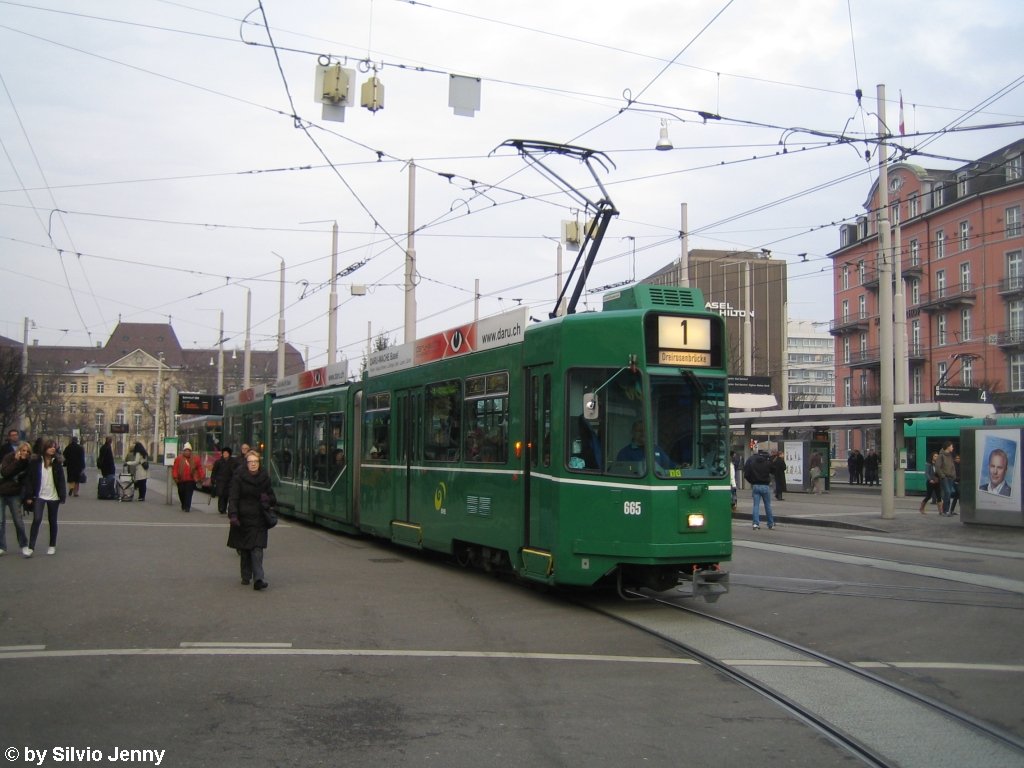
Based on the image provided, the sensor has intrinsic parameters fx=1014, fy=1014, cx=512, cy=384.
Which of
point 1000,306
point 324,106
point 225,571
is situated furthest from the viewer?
point 1000,306

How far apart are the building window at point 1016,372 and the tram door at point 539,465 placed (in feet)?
167

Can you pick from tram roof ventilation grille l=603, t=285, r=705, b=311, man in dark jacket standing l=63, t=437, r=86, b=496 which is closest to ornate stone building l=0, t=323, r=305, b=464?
A: man in dark jacket standing l=63, t=437, r=86, b=496

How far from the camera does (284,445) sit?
23.1 metres

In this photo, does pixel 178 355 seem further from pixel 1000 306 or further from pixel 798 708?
pixel 798 708

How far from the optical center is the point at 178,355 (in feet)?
431

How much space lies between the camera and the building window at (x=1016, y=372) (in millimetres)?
54656

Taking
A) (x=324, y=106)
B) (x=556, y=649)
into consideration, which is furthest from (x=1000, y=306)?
(x=556, y=649)

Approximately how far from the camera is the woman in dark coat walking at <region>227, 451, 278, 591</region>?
11.7 metres

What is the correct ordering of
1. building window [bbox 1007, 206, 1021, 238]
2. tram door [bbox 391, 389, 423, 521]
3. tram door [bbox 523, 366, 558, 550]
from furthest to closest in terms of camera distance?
building window [bbox 1007, 206, 1021, 238]
tram door [bbox 391, 389, 423, 521]
tram door [bbox 523, 366, 558, 550]

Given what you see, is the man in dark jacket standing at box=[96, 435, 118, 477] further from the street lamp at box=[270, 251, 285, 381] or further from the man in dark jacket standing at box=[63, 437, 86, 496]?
the street lamp at box=[270, 251, 285, 381]

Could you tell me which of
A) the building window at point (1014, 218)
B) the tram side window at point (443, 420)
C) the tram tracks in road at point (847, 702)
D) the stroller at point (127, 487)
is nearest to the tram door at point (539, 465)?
the tram tracks in road at point (847, 702)

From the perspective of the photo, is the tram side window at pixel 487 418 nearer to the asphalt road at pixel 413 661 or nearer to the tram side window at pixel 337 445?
the asphalt road at pixel 413 661

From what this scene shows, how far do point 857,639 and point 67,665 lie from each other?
6.77 metres

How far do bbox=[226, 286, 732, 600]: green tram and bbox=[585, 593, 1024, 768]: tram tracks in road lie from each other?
2.73 ft
